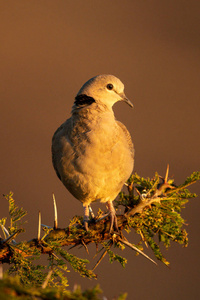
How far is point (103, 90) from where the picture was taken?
432cm

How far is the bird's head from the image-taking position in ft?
14.0

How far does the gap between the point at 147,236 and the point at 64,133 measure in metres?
1.71

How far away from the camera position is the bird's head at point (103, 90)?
169 inches

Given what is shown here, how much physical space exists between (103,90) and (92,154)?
83 cm

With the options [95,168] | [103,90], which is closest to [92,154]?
[95,168]

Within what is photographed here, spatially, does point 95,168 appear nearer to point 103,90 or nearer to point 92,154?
point 92,154

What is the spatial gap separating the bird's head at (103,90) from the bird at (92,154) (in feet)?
0.20

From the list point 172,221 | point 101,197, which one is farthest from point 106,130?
point 172,221

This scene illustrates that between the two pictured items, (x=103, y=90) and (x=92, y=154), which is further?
(x=103, y=90)

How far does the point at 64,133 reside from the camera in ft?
13.4

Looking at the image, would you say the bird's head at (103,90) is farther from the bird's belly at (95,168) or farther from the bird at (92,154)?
the bird's belly at (95,168)

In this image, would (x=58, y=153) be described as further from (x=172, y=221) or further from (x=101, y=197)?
(x=172, y=221)

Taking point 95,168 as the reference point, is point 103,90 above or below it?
above

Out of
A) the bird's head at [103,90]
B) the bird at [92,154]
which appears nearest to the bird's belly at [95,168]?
the bird at [92,154]
